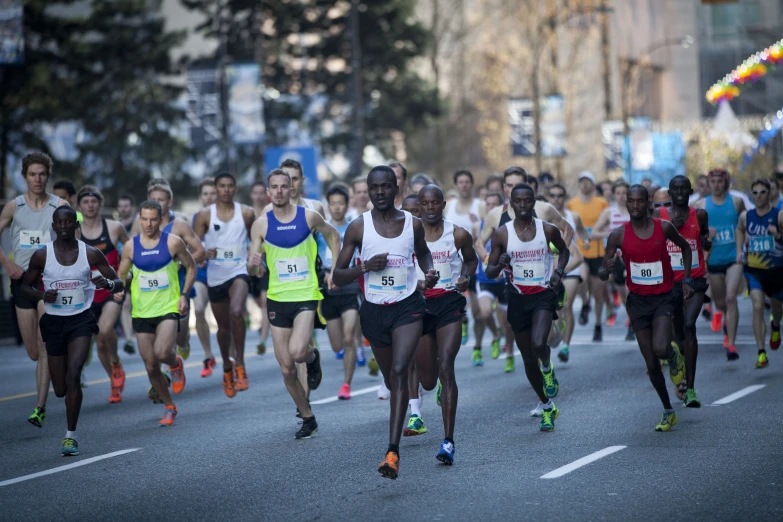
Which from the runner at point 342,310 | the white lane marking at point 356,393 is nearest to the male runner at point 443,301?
the white lane marking at point 356,393

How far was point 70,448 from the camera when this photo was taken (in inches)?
394

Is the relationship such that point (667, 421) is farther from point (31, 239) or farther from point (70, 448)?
point (31, 239)

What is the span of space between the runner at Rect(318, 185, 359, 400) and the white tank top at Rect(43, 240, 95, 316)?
3.18 metres

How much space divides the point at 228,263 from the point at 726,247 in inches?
217

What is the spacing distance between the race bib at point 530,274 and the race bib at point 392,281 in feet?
7.63

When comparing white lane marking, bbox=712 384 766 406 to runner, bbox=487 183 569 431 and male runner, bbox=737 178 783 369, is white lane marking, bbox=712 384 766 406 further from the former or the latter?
runner, bbox=487 183 569 431

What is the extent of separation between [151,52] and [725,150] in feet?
84.1

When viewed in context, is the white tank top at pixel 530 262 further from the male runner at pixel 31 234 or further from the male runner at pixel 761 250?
the male runner at pixel 761 250

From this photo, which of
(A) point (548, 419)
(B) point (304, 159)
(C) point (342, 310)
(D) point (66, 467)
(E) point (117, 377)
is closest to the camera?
(D) point (66, 467)

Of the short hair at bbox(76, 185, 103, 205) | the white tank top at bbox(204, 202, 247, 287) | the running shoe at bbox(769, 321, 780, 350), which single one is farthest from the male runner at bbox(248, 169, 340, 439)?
Result: the running shoe at bbox(769, 321, 780, 350)

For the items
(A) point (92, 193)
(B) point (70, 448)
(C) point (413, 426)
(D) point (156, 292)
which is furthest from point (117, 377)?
(C) point (413, 426)

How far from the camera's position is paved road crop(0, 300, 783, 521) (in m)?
7.74

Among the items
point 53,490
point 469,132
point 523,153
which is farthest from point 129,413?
point 469,132

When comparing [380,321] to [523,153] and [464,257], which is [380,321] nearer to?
[464,257]
